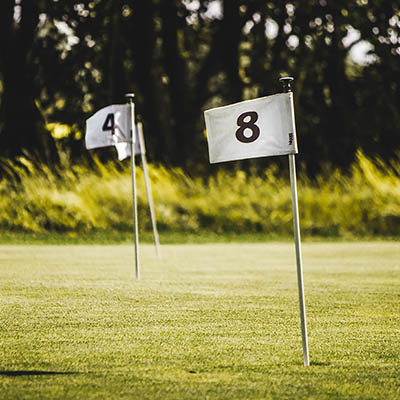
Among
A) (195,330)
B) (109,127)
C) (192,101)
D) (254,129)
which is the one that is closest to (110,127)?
(109,127)

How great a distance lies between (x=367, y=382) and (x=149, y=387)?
4.10 feet

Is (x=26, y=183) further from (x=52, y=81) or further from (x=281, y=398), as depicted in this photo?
(x=281, y=398)

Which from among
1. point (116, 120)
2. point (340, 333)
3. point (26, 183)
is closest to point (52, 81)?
point (26, 183)

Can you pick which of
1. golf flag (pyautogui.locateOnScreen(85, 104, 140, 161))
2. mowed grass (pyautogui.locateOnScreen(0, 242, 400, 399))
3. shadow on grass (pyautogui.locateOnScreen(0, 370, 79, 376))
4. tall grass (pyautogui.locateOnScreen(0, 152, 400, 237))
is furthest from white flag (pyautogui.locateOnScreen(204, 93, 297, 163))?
tall grass (pyautogui.locateOnScreen(0, 152, 400, 237))

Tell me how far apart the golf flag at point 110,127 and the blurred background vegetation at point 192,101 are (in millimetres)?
7260

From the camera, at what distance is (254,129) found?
586 centimetres

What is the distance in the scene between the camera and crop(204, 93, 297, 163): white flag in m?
5.76

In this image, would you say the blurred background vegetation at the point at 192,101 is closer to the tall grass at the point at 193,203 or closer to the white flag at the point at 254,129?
the tall grass at the point at 193,203

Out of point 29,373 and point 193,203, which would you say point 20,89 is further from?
point 29,373

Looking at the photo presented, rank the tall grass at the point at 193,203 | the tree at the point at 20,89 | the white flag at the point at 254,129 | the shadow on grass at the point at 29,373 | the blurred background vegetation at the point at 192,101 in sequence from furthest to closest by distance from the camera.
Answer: the tree at the point at 20,89 < the blurred background vegetation at the point at 192,101 < the tall grass at the point at 193,203 < the white flag at the point at 254,129 < the shadow on grass at the point at 29,373

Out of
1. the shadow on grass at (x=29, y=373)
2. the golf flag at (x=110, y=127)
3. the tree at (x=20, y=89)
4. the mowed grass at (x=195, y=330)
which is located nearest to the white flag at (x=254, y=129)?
the mowed grass at (x=195, y=330)

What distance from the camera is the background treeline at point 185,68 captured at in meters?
21.7

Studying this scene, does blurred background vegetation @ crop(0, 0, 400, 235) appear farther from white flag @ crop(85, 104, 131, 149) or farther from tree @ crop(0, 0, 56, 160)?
white flag @ crop(85, 104, 131, 149)

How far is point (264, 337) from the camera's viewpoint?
6.64m
